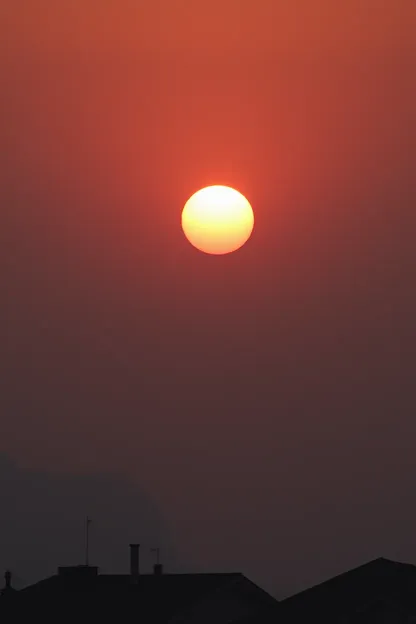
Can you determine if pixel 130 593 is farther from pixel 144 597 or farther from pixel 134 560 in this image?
pixel 134 560

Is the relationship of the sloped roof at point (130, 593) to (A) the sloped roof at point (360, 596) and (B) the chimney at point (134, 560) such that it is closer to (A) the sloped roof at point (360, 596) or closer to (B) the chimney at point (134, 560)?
(B) the chimney at point (134, 560)

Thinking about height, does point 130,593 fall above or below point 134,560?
below

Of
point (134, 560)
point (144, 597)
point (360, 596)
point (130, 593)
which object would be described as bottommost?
point (360, 596)

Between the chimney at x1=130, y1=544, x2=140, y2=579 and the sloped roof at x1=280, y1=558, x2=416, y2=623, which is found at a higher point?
the chimney at x1=130, y1=544, x2=140, y2=579

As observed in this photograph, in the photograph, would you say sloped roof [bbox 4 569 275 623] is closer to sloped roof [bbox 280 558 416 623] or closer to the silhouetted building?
the silhouetted building

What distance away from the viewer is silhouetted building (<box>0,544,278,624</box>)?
93.0 ft

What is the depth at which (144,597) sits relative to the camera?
95.8 feet

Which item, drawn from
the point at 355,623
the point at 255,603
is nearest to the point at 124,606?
the point at 255,603

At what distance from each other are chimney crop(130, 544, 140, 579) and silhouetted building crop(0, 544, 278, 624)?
0.09 ft

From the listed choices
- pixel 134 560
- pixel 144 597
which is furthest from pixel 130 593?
pixel 134 560

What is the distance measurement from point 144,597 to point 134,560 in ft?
5.92

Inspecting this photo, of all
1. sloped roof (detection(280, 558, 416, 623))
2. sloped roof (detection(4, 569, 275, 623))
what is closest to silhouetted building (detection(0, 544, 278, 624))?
sloped roof (detection(4, 569, 275, 623))

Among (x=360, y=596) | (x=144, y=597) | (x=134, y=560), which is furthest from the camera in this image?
(x=134, y=560)

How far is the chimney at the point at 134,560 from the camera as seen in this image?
30.6 metres
